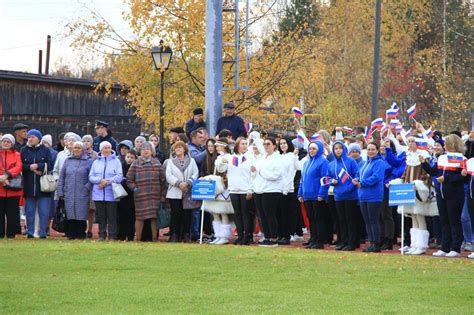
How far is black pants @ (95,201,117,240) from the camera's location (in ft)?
82.2

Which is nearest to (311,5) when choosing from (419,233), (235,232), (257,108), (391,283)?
(257,108)

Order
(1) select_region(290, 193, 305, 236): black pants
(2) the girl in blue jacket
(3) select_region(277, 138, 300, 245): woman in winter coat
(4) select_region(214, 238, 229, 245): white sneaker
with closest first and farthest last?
(2) the girl in blue jacket
(3) select_region(277, 138, 300, 245): woman in winter coat
(4) select_region(214, 238, 229, 245): white sneaker
(1) select_region(290, 193, 305, 236): black pants

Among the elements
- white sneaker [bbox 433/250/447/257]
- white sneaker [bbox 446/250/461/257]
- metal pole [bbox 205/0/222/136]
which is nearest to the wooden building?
metal pole [bbox 205/0/222/136]

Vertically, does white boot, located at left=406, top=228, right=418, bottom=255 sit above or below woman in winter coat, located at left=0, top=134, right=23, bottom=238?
below

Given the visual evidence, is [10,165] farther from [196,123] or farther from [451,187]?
[451,187]

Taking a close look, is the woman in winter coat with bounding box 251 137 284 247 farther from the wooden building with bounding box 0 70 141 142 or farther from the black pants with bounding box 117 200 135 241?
the wooden building with bounding box 0 70 141 142

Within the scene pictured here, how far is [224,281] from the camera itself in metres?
16.6

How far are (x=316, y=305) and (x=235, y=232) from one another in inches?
520

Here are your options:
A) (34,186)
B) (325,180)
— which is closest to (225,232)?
(325,180)

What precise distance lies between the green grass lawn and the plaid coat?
2.66m

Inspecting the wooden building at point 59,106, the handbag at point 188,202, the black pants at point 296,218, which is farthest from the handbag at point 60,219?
the wooden building at point 59,106

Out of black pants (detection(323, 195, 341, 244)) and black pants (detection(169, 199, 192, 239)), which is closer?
black pants (detection(323, 195, 341, 244))

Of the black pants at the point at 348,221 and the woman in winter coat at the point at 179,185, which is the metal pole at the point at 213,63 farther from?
the black pants at the point at 348,221

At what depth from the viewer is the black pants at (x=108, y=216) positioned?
987 inches
